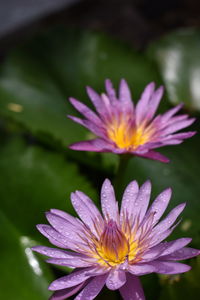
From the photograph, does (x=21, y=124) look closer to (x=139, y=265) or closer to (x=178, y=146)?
(x=178, y=146)

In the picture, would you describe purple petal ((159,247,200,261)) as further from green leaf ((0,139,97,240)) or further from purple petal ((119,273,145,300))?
green leaf ((0,139,97,240))

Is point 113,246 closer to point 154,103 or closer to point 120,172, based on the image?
point 120,172

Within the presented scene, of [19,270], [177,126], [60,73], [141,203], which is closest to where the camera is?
[141,203]

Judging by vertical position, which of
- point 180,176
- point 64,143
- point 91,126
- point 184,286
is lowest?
point 184,286

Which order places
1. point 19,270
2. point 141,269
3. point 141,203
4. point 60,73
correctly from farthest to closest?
1. point 60,73
2. point 19,270
3. point 141,203
4. point 141,269

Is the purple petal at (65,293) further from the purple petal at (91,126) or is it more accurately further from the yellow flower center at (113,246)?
the purple petal at (91,126)

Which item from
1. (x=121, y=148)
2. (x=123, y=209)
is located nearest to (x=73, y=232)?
(x=123, y=209)

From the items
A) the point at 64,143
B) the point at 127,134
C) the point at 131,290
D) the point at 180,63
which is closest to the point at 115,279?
the point at 131,290

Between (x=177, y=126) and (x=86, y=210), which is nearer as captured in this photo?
(x=86, y=210)
